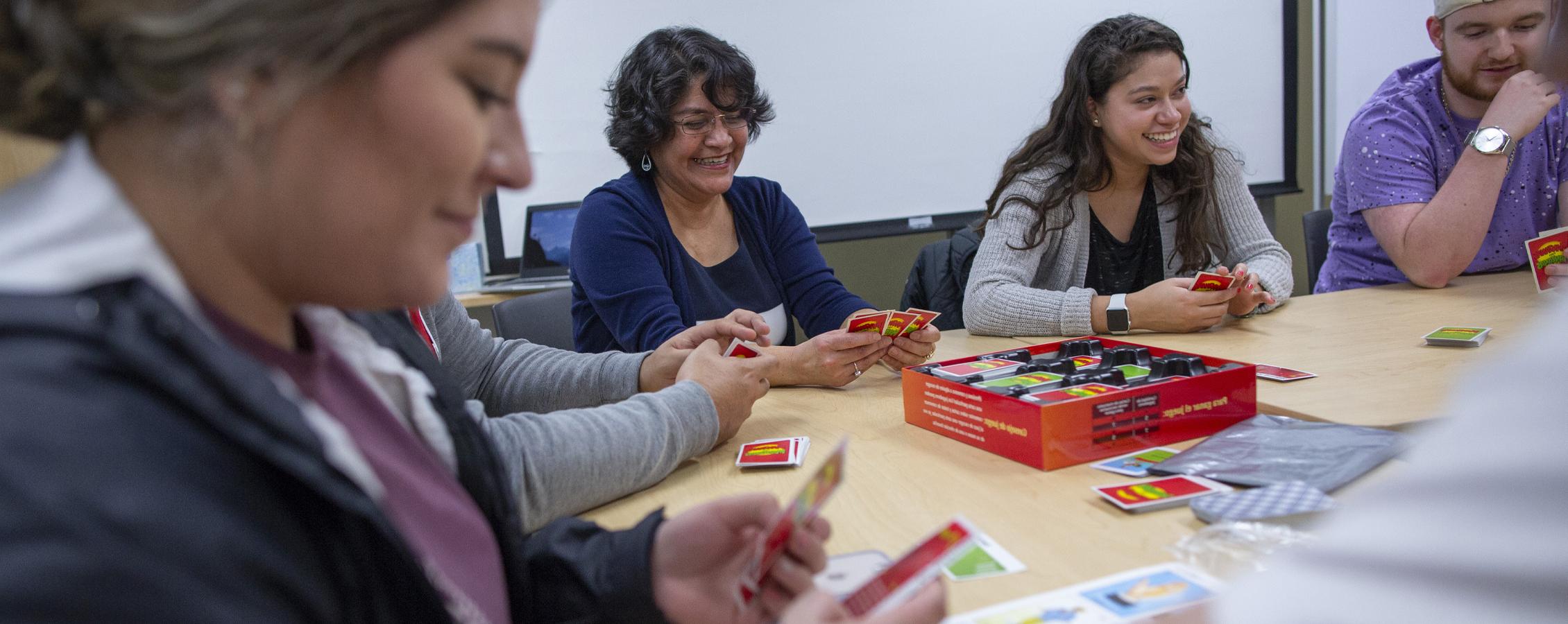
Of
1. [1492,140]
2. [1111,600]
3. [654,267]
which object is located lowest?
[1111,600]

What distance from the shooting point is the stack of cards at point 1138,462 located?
1.25m

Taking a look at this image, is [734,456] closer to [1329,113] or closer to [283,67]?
[283,67]

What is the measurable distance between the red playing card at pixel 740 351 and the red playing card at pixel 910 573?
94cm

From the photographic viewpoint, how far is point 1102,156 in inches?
104

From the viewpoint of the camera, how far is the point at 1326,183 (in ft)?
16.1

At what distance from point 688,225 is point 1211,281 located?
1257 mm

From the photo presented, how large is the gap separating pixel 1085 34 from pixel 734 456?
181cm

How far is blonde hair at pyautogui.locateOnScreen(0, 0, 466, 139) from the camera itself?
0.51 m

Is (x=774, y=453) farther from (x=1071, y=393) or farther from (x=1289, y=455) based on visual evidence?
(x=1289, y=455)

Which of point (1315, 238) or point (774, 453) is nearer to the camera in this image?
point (774, 453)

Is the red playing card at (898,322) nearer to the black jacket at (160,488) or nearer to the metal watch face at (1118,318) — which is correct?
the metal watch face at (1118,318)

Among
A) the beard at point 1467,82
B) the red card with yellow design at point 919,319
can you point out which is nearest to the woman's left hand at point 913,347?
the red card with yellow design at point 919,319

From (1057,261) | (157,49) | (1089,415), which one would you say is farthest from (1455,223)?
(157,49)

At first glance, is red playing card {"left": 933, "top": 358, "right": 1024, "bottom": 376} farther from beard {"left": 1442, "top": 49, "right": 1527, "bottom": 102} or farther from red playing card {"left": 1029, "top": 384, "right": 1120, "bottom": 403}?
beard {"left": 1442, "top": 49, "right": 1527, "bottom": 102}
